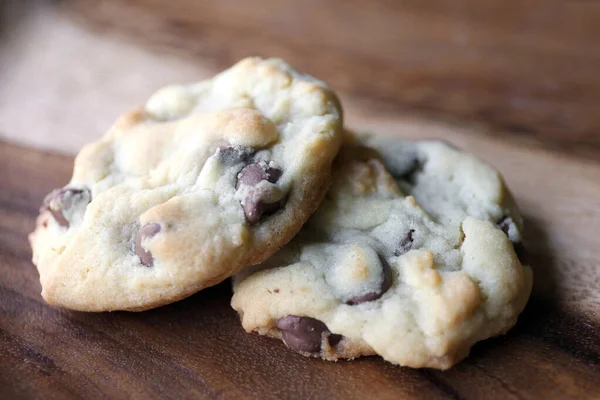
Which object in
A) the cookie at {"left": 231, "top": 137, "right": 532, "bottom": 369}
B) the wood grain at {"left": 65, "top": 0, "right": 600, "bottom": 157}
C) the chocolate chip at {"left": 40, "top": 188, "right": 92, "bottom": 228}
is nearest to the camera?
the cookie at {"left": 231, "top": 137, "right": 532, "bottom": 369}

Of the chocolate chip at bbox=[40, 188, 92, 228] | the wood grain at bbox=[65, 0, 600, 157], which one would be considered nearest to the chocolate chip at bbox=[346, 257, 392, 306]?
the chocolate chip at bbox=[40, 188, 92, 228]

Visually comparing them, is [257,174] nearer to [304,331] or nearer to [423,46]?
[304,331]

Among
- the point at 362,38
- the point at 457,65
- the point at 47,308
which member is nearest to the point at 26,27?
the point at 362,38

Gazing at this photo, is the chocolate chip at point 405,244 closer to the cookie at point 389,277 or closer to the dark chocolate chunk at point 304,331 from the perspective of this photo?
the cookie at point 389,277

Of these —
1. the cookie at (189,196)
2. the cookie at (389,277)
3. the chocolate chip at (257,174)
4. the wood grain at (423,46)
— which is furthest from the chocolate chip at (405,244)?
the wood grain at (423,46)

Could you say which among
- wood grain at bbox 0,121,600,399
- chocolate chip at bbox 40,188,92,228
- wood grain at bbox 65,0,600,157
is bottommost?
wood grain at bbox 0,121,600,399

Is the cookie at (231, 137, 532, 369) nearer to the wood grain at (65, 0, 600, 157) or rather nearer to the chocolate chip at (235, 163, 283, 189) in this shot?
the chocolate chip at (235, 163, 283, 189)

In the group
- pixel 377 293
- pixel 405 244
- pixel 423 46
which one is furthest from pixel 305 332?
pixel 423 46
